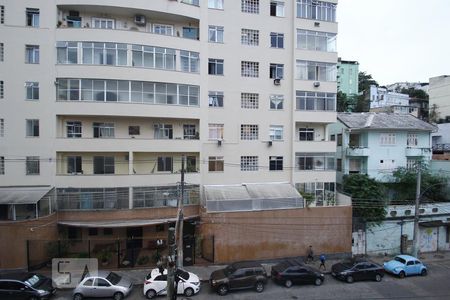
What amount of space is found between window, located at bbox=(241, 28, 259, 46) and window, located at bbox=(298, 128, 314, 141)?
790 centimetres

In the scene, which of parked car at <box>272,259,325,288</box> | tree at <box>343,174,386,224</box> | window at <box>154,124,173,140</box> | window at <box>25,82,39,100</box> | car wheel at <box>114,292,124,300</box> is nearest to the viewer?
car wheel at <box>114,292,124,300</box>

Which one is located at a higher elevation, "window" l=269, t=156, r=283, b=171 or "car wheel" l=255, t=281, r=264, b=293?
"window" l=269, t=156, r=283, b=171

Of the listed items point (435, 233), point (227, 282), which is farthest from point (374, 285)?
point (435, 233)

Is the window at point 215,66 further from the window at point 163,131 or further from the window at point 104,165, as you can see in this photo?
the window at point 104,165

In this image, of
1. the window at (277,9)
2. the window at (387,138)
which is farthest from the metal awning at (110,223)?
the window at (387,138)

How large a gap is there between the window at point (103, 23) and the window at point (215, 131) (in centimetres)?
1013

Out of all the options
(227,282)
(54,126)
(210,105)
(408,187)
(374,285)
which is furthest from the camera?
(408,187)

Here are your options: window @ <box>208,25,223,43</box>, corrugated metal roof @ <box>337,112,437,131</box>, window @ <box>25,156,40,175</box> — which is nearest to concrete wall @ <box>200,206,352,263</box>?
corrugated metal roof @ <box>337,112,437,131</box>

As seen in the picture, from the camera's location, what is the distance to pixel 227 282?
61.9 feet

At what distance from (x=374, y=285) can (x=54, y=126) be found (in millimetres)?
22730

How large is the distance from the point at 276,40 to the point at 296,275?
17596 millimetres

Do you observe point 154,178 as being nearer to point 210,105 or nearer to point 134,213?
point 134,213

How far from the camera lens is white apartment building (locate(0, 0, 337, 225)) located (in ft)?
72.7

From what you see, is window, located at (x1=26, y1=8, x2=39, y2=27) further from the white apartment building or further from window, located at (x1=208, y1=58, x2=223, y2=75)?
window, located at (x1=208, y1=58, x2=223, y2=75)
